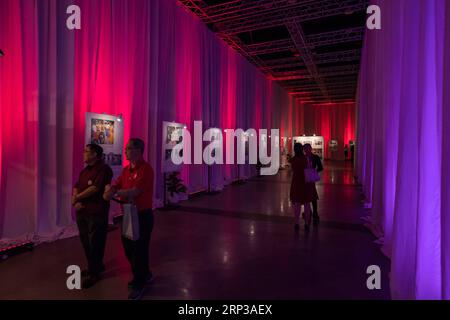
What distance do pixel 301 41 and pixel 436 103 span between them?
30.7 feet

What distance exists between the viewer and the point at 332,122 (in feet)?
93.1

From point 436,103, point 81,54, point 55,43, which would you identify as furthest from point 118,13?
point 436,103

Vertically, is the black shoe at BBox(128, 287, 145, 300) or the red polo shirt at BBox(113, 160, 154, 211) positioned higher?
the red polo shirt at BBox(113, 160, 154, 211)

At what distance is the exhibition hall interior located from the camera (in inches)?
105

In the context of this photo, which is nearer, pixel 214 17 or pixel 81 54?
pixel 81 54

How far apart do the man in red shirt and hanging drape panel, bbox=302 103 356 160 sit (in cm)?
2600

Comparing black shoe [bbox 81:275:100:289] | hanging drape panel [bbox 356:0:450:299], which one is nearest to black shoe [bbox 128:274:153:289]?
black shoe [bbox 81:275:100:289]

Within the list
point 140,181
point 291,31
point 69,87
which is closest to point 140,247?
point 140,181

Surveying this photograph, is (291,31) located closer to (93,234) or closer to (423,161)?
(423,161)

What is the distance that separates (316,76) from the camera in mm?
15984

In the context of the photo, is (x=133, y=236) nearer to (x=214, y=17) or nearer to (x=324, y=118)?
(x=214, y=17)

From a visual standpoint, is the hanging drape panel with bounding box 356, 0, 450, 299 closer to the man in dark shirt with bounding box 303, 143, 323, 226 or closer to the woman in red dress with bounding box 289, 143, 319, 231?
the woman in red dress with bounding box 289, 143, 319, 231

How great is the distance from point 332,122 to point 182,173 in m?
23.8

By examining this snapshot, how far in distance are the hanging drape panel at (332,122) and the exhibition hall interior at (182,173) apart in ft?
61.7
